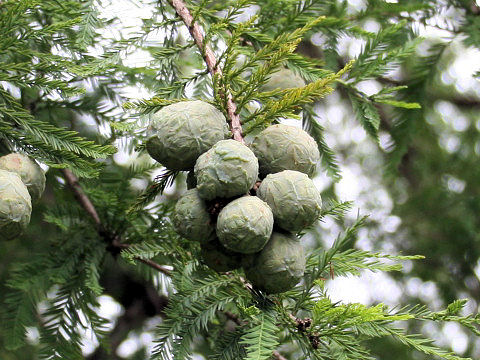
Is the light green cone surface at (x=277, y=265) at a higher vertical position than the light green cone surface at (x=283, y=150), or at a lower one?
lower

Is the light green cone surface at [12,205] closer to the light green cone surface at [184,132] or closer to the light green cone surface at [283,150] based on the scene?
the light green cone surface at [184,132]

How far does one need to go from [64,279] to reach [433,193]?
7.47 feet

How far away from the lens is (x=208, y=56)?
4.27 ft

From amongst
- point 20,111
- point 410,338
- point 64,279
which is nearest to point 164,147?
point 20,111

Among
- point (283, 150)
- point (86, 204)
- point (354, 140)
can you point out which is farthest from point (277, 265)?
point (354, 140)

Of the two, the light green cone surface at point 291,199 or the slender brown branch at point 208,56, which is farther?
the slender brown branch at point 208,56

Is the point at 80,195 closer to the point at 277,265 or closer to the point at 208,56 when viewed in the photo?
the point at 208,56

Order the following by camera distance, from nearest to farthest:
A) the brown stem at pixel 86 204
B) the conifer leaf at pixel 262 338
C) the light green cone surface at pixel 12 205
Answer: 1. the conifer leaf at pixel 262 338
2. the light green cone surface at pixel 12 205
3. the brown stem at pixel 86 204

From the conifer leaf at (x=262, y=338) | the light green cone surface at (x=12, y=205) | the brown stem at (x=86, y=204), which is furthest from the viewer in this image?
the brown stem at (x=86, y=204)

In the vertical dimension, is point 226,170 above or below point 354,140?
above

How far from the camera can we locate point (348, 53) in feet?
12.8

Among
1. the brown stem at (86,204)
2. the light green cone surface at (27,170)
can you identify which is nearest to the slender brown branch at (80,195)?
the brown stem at (86,204)

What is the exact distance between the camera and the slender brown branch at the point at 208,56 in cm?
118

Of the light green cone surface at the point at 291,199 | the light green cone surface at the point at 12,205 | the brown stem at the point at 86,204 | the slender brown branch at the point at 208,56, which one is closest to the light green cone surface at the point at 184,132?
the slender brown branch at the point at 208,56
